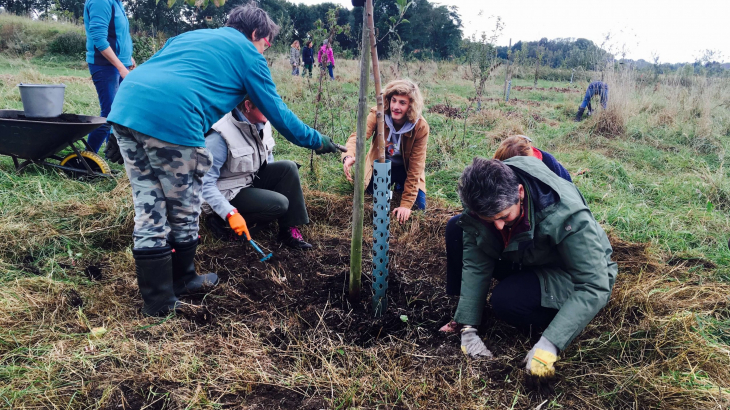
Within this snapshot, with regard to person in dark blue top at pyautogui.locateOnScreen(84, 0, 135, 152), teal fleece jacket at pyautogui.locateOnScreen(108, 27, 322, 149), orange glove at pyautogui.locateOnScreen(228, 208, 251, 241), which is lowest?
orange glove at pyautogui.locateOnScreen(228, 208, 251, 241)

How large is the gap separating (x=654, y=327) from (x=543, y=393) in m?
0.72

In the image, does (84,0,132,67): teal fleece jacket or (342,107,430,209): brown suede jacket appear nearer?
(342,107,430,209): brown suede jacket

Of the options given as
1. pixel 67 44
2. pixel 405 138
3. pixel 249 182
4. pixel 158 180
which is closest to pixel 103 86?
pixel 249 182

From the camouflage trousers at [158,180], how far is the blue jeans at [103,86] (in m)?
2.53

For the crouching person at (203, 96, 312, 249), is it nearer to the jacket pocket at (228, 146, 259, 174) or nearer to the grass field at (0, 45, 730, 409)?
the jacket pocket at (228, 146, 259, 174)

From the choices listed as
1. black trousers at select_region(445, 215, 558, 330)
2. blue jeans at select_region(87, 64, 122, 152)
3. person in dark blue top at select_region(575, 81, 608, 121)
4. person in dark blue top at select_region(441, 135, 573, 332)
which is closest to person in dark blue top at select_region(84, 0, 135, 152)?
blue jeans at select_region(87, 64, 122, 152)

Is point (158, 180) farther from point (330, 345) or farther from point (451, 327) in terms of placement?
point (451, 327)

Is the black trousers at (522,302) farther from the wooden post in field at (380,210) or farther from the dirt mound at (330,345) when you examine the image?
the wooden post in field at (380,210)

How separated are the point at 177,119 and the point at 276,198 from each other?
1058mm

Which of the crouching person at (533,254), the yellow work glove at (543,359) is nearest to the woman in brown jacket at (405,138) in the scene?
the crouching person at (533,254)

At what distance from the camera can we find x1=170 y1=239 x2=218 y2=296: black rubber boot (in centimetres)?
233

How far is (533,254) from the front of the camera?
6.31ft

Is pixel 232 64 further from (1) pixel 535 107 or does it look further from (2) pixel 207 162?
(1) pixel 535 107

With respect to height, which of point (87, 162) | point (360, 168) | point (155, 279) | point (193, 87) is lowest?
point (155, 279)
